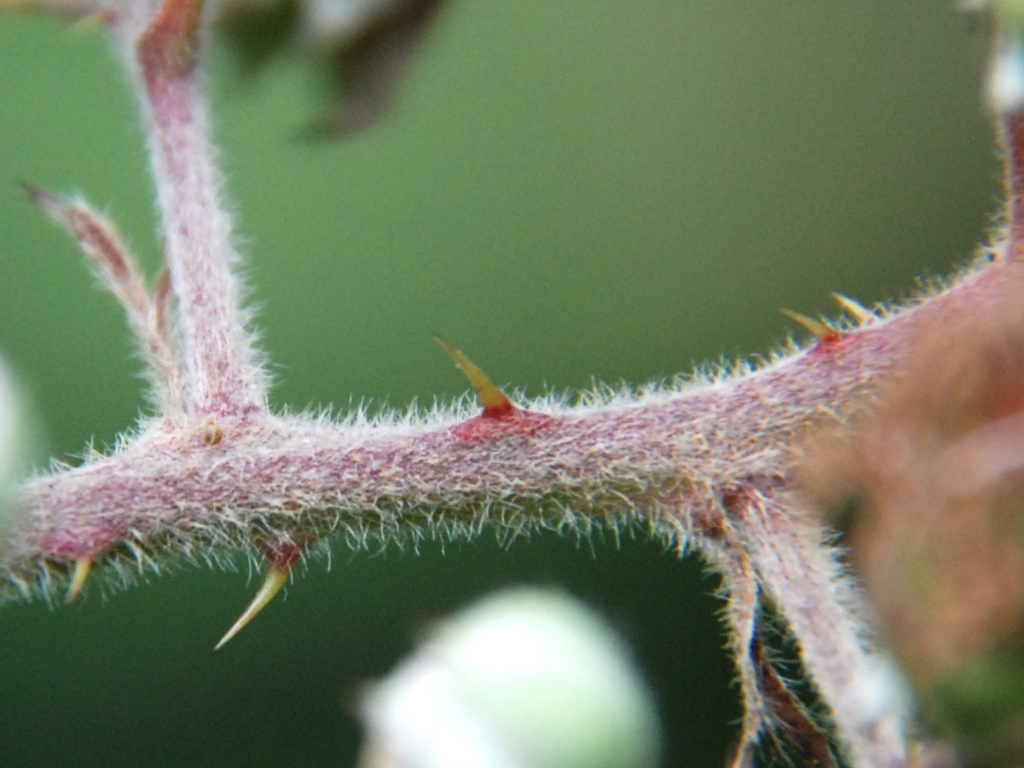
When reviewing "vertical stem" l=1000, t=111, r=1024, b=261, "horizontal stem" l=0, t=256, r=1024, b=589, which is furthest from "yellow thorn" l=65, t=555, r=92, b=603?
"vertical stem" l=1000, t=111, r=1024, b=261

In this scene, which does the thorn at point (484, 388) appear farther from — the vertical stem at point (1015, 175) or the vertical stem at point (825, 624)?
the vertical stem at point (1015, 175)

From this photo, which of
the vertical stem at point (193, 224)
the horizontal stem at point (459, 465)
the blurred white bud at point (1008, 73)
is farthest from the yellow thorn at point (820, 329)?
the vertical stem at point (193, 224)

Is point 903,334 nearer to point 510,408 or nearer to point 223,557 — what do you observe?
point 510,408

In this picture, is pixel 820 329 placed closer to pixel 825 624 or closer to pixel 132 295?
pixel 825 624

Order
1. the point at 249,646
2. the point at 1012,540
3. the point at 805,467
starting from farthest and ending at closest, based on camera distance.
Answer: the point at 249,646 < the point at 805,467 < the point at 1012,540

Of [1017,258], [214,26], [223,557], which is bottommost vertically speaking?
[223,557]

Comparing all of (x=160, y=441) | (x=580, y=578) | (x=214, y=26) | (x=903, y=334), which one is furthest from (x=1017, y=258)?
(x=580, y=578)

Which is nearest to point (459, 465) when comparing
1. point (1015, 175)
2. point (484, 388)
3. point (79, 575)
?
point (484, 388)
